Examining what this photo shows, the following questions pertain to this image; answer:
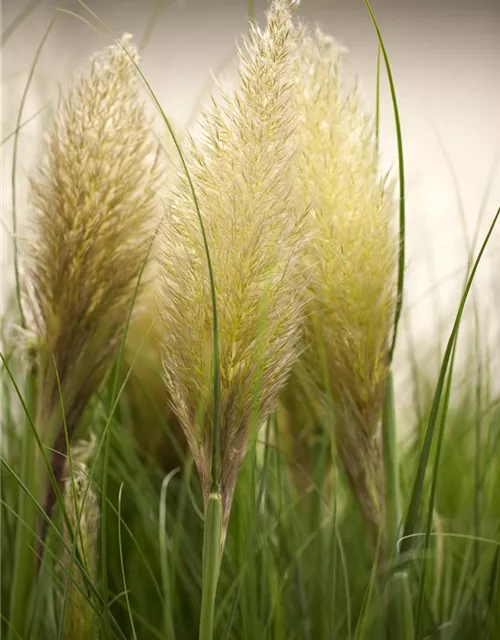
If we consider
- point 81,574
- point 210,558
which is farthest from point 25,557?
point 210,558

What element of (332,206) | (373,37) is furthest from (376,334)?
(373,37)

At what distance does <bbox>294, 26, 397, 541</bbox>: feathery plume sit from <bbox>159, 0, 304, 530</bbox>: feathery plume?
0.07 m

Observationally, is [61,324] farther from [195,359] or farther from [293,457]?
[293,457]

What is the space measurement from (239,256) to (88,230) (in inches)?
4.9

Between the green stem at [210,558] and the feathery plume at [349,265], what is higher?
the feathery plume at [349,265]

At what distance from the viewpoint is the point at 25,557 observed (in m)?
0.44

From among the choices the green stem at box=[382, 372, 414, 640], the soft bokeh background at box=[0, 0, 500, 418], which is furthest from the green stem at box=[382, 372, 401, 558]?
the soft bokeh background at box=[0, 0, 500, 418]

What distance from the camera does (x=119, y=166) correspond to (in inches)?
16.5

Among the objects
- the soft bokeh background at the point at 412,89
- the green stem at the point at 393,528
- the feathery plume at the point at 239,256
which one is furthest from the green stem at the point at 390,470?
the soft bokeh background at the point at 412,89

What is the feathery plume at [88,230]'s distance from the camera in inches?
16.3

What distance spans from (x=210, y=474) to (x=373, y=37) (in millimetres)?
772

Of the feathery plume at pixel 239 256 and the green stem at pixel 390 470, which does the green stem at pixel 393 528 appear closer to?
the green stem at pixel 390 470

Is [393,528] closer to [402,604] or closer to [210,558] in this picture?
[402,604]

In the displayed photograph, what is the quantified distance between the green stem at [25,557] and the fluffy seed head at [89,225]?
0.12 feet
